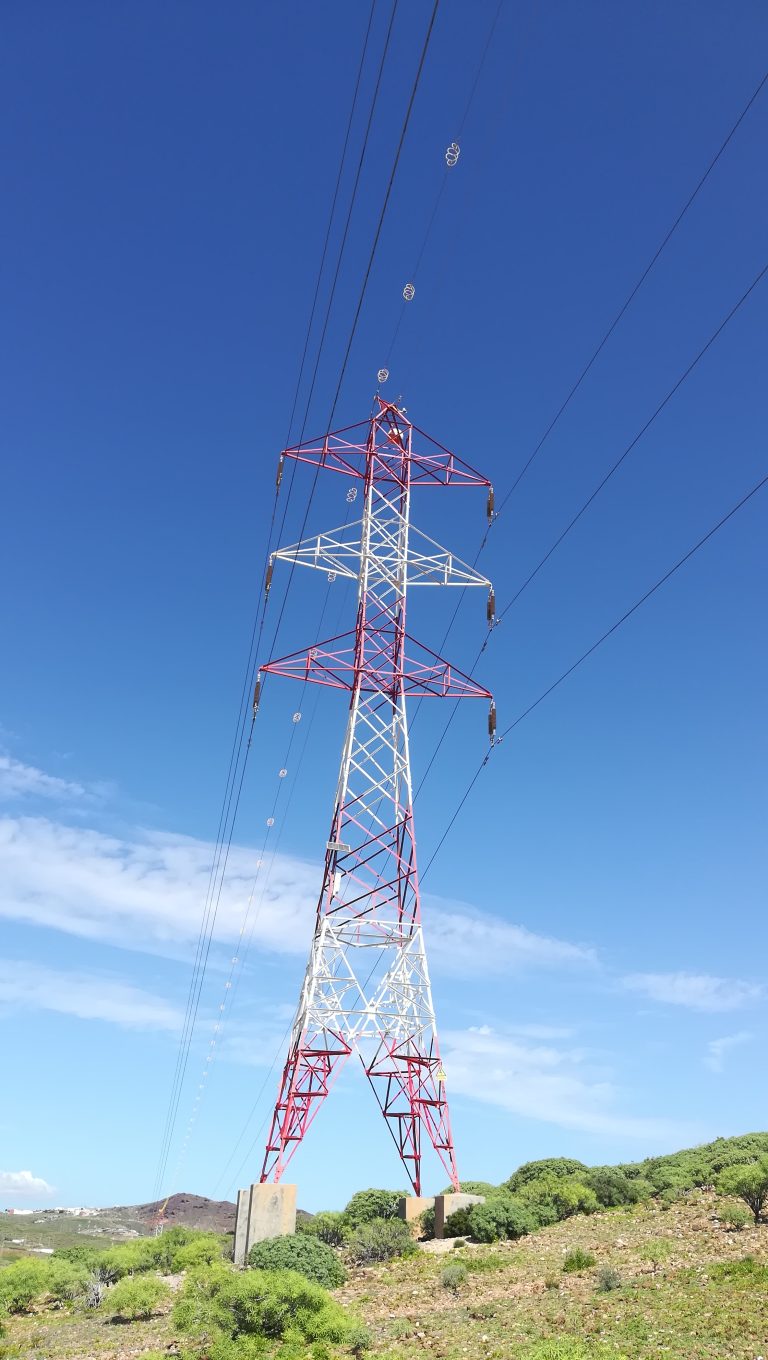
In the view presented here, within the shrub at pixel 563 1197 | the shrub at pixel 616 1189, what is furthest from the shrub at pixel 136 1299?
the shrub at pixel 616 1189

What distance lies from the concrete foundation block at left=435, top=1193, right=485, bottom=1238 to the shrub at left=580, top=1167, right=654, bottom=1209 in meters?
5.59

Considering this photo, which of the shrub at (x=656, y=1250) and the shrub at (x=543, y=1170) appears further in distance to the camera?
the shrub at (x=543, y=1170)

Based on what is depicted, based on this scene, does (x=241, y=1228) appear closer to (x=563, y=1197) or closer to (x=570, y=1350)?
(x=563, y=1197)

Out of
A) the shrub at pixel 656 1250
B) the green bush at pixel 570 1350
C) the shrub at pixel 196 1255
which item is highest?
the shrub at pixel 656 1250

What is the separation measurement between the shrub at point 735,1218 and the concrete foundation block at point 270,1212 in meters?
14.4

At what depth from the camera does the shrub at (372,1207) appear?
38188 millimetres

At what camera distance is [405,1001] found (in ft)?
117

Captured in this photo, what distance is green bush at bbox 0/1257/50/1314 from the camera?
46.6 m

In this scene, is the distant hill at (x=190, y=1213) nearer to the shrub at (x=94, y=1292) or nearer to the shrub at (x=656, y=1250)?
the shrub at (x=94, y=1292)

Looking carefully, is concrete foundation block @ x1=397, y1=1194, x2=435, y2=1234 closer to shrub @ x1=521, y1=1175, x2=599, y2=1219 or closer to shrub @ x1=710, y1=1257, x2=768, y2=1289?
shrub @ x1=521, y1=1175, x2=599, y2=1219

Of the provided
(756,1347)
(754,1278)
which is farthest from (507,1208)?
(756,1347)

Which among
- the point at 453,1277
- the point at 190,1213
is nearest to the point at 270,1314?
the point at 453,1277

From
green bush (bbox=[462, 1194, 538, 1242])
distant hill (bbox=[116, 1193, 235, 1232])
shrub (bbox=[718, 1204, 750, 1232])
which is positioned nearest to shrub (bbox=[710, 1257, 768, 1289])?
shrub (bbox=[718, 1204, 750, 1232])

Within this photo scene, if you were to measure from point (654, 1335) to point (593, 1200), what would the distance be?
1738 centimetres
